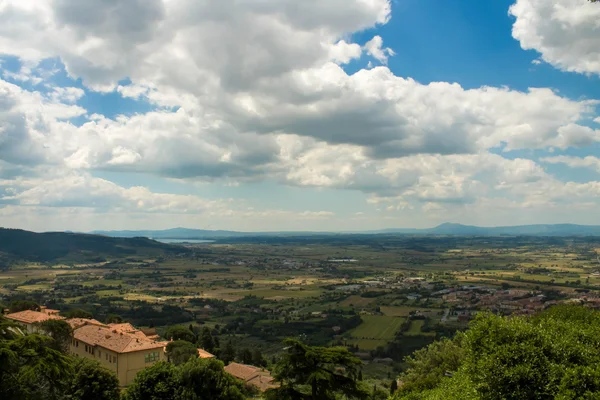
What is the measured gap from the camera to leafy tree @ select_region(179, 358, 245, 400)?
1251 inches

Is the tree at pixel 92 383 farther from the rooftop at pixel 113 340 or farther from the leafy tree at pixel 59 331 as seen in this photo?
the leafy tree at pixel 59 331

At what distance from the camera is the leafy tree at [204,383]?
31.8m

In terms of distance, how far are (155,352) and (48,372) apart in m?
26.6

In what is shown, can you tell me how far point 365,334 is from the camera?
297 feet

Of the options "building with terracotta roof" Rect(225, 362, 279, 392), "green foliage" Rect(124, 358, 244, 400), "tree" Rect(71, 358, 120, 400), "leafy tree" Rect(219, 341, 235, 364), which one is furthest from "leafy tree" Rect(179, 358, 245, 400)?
"leafy tree" Rect(219, 341, 235, 364)

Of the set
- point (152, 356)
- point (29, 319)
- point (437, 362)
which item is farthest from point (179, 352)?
point (437, 362)

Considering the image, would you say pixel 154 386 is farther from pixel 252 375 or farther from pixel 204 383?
pixel 252 375

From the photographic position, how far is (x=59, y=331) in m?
47.6

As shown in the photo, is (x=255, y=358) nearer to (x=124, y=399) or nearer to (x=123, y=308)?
(x=124, y=399)

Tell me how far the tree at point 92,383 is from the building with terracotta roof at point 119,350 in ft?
27.0

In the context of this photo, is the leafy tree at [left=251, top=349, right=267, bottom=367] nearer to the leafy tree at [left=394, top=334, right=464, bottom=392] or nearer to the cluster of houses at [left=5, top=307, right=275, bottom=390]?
the cluster of houses at [left=5, top=307, right=275, bottom=390]

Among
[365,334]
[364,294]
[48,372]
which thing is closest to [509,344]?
[48,372]

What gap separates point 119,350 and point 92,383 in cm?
1113

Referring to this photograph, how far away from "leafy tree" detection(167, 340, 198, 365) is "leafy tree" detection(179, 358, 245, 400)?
50.6 ft
